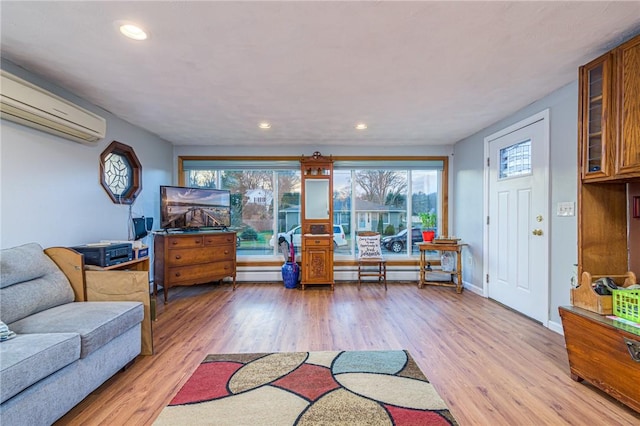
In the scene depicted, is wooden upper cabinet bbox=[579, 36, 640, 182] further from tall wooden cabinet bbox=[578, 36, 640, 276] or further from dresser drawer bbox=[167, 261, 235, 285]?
dresser drawer bbox=[167, 261, 235, 285]

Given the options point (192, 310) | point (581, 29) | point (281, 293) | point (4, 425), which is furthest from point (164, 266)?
point (581, 29)

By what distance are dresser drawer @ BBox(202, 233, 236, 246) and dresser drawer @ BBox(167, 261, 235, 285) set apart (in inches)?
11.6

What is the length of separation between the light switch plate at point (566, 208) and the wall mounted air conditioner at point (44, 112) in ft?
14.7

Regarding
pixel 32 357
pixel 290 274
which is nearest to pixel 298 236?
pixel 290 274

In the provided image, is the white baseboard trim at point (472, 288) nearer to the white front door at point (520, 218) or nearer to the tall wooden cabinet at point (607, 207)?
the white front door at point (520, 218)

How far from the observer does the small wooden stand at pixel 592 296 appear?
76.1 inches

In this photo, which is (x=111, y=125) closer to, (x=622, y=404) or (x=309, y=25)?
(x=309, y=25)

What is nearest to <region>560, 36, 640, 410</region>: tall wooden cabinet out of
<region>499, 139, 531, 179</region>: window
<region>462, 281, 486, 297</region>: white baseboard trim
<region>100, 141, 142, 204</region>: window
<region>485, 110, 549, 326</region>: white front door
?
<region>485, 110, 549, 326</region>: white front door

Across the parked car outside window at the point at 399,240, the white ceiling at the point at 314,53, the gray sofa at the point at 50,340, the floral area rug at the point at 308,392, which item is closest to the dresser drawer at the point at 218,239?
the white ceiling at the point at 314,53

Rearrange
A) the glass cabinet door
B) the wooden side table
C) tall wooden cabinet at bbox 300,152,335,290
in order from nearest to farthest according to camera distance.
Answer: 1. the glass cabinet door
2. the wooden side table
3. tall wooden cabinet at bbox 300,152,335,290

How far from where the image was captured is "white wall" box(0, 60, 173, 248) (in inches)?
90.4

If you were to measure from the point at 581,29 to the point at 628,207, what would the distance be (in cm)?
130

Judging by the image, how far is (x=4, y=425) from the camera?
1325 millimetres

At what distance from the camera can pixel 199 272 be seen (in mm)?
4160
